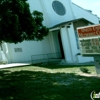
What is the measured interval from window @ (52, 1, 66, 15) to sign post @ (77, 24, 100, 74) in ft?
58.1

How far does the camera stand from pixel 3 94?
948 centimetres

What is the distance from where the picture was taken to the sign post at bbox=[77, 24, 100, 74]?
9541 millimetres

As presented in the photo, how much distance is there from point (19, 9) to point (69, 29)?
10809 millimetres

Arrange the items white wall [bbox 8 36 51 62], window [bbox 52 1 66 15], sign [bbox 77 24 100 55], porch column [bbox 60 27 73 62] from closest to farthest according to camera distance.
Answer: sign [bbox 77 24 100 55], porch column [bbox 60 27 73 62], white wall [bbox 8 36 51 62], window [bbox 52 1 66 15]

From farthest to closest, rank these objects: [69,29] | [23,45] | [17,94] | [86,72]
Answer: [23,45] < [69,29] < [86,72] < [17,94]

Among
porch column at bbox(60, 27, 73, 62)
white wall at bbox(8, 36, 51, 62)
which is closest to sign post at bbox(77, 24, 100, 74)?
porch column at bbox(60, 27, 73, 62)

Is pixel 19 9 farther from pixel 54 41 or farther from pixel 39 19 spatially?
pixel 54 41

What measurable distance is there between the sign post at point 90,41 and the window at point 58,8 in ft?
58.1

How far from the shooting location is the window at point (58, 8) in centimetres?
2788

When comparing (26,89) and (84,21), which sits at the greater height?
(84,21)

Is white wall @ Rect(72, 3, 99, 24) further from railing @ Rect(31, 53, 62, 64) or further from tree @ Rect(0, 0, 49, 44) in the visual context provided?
tree @ Rect(0, 0, 49, 44)

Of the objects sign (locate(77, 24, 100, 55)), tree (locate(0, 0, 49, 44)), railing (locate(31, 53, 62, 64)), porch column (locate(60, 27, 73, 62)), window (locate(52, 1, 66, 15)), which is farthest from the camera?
window (locate(52, 1, 66, 15))

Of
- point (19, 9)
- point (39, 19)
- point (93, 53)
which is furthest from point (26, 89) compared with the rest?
point (39, 19)

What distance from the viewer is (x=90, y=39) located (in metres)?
10.0
